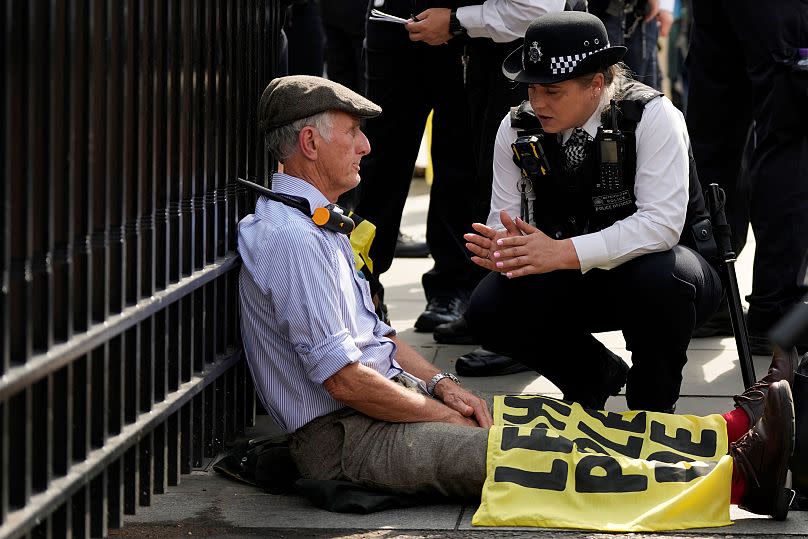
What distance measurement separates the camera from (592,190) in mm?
4336

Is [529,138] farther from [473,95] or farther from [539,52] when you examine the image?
[473,95]

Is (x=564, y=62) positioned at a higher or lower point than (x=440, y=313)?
higher

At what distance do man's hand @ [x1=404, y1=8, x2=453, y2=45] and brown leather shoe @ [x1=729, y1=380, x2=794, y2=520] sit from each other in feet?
7.11

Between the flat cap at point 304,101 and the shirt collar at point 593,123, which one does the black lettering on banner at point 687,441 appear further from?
the flat cap at point 304,101

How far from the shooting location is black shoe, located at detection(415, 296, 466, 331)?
19.2 ft

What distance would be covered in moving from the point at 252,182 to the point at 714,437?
161 centimetres

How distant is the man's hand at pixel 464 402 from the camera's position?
3957 mm

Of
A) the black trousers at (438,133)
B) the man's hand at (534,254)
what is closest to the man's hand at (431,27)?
the black trousers at (438,133)

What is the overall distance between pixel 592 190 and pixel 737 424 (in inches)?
34.5

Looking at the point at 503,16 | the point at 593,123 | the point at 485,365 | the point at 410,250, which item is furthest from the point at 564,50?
the point at 410,250

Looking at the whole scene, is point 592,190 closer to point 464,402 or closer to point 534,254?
point 534,254

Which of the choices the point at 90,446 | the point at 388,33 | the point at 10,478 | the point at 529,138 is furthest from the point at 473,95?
the point at 10,478

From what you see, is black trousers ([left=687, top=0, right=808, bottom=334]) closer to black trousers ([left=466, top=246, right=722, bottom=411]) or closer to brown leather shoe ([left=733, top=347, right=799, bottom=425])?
black trousers ([left=466, top=246, right=722, bottom=411])

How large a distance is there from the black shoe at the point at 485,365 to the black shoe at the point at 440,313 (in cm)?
61
